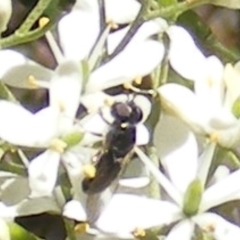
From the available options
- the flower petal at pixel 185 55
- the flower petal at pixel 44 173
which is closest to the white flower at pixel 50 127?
the flower petal at pixel 44 173

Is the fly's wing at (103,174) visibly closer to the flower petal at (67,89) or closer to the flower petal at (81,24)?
the flower petal at (67,89)

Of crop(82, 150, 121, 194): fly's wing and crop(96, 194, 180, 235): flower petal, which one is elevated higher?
crop(82, 150, 121, 194): fly's wing

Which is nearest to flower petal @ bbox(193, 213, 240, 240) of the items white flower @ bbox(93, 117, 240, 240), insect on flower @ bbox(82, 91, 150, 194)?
white flower @ bbox(93, 117, 240, 240)

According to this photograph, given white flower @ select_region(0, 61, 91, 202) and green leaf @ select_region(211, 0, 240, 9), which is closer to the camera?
white flower @ select_region(0, 61, 91, 202)

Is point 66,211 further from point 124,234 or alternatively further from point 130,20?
point 130,20

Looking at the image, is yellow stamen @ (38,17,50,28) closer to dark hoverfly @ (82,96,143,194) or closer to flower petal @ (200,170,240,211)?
dark hoverfly @ (82,96,143,194)

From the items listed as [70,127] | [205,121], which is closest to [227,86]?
[205,121]
